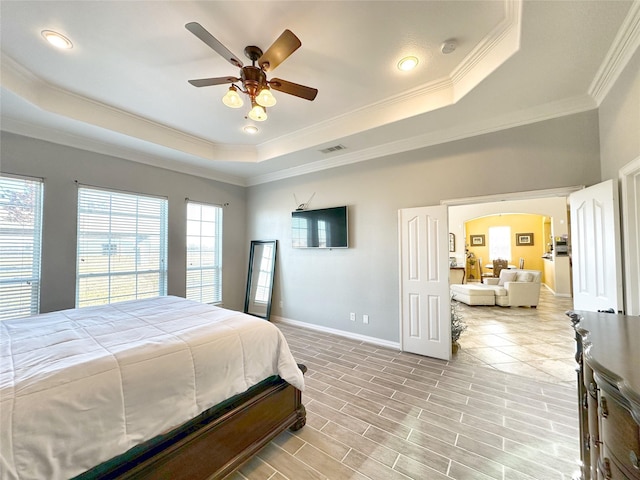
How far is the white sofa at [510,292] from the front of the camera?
6.02m

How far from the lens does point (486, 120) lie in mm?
2988

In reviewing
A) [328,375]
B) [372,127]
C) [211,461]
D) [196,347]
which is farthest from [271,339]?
[372,127]

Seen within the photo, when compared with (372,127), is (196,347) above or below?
below

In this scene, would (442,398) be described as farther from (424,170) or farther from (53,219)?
(53,219)

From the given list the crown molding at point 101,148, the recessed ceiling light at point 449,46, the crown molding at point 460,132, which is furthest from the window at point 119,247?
the recessed ceiling light at point 449,46

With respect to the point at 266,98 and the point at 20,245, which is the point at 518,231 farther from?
the point at 20,245

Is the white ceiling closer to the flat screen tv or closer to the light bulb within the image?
the light bulb

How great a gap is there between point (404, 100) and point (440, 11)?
3.52ft

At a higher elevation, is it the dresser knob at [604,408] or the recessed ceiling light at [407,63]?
the recessed ceiling light at [407,63]

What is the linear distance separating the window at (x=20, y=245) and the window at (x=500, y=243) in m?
13.2

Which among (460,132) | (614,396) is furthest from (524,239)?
(614,396)

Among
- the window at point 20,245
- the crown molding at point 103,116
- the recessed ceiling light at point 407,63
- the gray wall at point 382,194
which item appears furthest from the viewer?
the window at point 20,245

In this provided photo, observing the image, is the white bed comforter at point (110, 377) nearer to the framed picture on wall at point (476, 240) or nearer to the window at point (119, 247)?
the window at point (119, 247)

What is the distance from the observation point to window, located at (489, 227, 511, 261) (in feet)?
35.0
